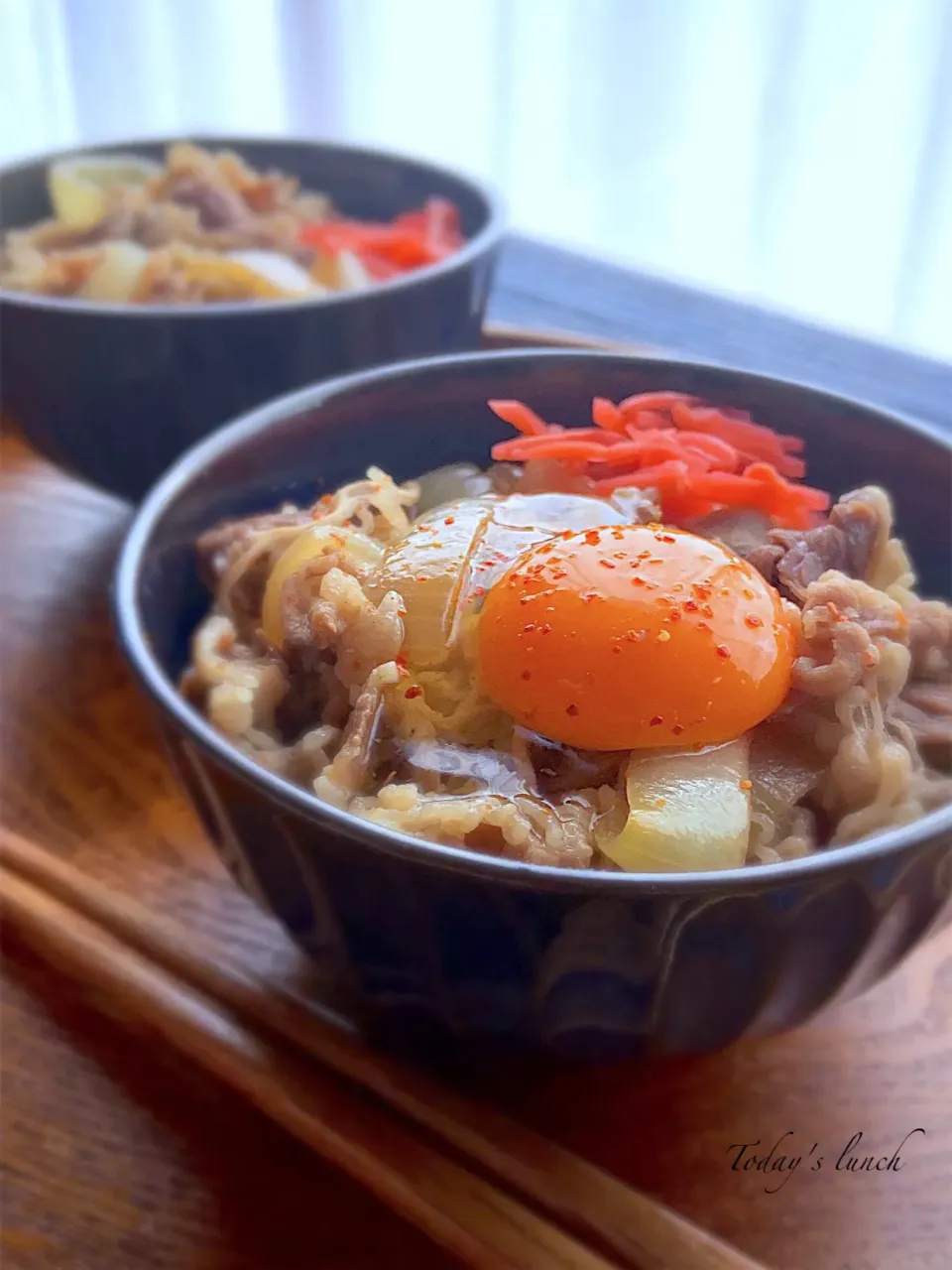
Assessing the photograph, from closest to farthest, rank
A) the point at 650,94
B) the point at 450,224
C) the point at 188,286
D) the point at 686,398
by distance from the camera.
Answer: the point at 686,398 → the point at 188,286 → the point at 450,224 → the point at 650,94

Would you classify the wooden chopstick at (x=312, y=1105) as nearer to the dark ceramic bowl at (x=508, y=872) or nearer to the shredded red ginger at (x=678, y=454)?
the dark ceramic bowl at (x=508, y=872)

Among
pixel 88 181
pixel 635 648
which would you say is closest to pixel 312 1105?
pixel 635 648

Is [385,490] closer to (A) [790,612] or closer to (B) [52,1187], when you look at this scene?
(A) [790,612]

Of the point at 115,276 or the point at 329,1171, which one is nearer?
the point at 329,1171

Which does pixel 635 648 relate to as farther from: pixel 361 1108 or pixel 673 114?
pixel 673 114

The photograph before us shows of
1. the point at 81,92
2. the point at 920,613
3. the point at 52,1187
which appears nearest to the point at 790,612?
the point at 920,613

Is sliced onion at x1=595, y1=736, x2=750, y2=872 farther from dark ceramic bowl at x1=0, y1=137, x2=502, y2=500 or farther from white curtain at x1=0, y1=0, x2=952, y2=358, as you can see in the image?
white curtain at x1=0, y1=0, x2=952, y2=358

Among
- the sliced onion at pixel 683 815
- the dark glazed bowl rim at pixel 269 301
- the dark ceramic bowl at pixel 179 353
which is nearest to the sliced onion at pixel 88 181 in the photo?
the dark glazed bowl rim at pixel 269 301
